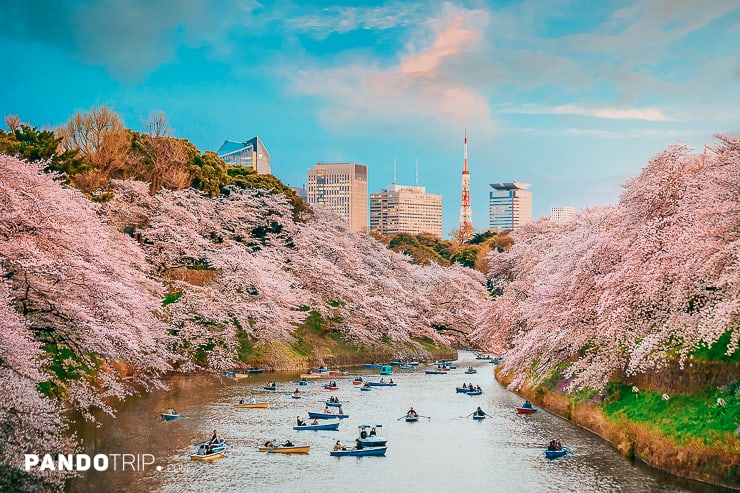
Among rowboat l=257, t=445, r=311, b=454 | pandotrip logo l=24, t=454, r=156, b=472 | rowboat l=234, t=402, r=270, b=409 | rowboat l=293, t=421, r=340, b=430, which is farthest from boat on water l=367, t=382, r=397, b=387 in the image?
pandotrip logo l=24, t=454, r=156, b=472

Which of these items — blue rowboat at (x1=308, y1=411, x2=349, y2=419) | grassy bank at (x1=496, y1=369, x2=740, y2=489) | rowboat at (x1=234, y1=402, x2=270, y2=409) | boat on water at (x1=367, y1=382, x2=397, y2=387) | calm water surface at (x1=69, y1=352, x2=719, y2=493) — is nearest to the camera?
grassy bank at (x1=496, y1=369, x2=740, y2=489)

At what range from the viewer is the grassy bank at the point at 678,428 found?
78.3 feet

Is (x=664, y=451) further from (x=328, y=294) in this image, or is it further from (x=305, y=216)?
(x=305, y=216)

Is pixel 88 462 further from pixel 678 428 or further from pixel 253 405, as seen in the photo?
pixel 678 428

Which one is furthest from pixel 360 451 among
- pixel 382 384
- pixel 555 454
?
pixel 382 384

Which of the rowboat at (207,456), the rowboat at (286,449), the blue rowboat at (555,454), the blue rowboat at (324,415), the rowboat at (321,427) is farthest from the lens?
the blue rowboat at (324,415)

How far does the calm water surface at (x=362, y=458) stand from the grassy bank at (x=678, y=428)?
0.63 m

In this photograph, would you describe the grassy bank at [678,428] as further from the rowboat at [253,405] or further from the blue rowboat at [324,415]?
the rowboat at [253,405]

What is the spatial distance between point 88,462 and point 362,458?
10.5 meters

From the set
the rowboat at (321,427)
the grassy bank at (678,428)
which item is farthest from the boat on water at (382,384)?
the grassy bank at (678,428)

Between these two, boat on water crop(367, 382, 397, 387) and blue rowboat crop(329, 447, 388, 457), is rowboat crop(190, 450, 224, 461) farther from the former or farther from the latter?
boat on water crop(367, 382, 397, 387)

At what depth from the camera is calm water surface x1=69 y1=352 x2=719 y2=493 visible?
26.0 meters

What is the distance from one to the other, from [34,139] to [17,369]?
32.8 m

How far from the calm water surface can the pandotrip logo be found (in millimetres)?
564
